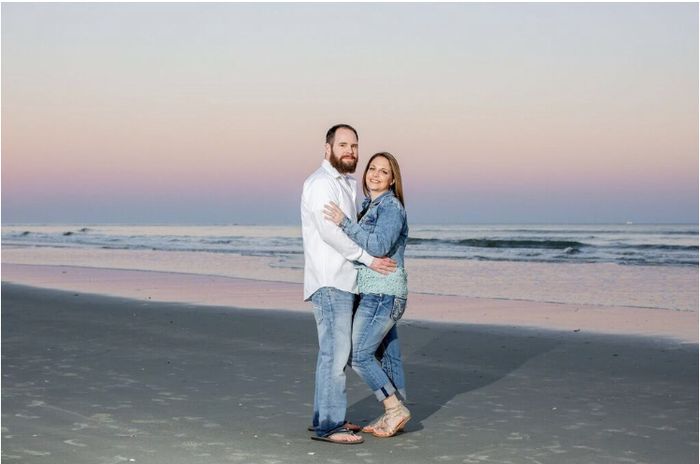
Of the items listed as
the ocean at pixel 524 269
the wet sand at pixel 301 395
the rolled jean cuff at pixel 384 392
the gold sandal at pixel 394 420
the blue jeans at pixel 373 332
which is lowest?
the ocean at pixel 524 269

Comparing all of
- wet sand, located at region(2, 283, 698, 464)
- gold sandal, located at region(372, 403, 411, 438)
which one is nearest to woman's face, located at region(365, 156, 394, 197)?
gold sandal, located at region(372, 403, 411, 438)

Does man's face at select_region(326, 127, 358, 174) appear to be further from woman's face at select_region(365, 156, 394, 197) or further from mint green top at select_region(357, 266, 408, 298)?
mint green top at select_region(357, 266, 408, 298)

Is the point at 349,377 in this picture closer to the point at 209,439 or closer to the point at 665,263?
the point at 209,439

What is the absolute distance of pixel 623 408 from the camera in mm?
6723

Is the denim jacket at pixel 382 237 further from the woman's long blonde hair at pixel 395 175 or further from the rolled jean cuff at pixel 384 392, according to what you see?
the rolled jean cuff at pixel 384 392

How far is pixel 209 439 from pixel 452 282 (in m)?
14.1

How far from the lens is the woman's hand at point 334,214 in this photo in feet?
17.5

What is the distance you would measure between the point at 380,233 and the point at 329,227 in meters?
0.32

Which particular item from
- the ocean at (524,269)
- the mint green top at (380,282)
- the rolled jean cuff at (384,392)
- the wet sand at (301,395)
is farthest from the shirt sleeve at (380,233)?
the ocean at (524,269)

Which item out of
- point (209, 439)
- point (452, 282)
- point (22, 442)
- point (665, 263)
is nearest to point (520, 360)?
point (209, 439)

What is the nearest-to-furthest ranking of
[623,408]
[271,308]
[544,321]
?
[623,408] < [544,321] < [271,308]

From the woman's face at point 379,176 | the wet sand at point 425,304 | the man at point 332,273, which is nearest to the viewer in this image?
the man at point 332,273

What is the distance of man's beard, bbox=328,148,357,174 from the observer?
18.0 ft

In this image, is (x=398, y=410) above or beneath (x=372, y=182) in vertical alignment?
beneath
